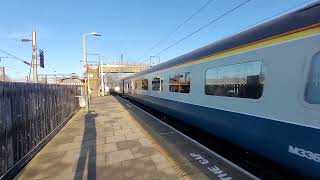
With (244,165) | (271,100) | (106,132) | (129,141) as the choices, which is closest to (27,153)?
(129,141)

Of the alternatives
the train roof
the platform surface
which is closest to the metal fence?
the platform surface

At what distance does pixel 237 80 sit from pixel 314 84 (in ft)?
6.49

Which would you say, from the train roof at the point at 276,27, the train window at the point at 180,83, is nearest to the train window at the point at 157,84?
the train window at the point at 180,83

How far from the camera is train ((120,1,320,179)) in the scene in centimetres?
345

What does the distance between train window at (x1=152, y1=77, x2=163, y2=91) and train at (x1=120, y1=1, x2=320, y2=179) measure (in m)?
5.18

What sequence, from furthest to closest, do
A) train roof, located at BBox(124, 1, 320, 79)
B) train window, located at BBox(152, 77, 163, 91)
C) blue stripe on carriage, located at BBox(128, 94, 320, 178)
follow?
1. train window, located at BBox(152, 77, 163, 91)
2. train roof, located at BBox(124, 1, 320, 79)
3. blue stripe on carriage, located at BBox(128, 94, 320, 178)

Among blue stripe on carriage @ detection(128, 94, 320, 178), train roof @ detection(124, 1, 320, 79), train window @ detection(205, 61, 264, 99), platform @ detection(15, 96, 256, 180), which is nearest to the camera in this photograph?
blue stripe on carriage @ detection(128, 94, 320, 178)

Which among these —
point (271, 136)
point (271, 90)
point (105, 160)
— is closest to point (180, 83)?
point (105, 160)

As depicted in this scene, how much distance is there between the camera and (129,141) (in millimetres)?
7352

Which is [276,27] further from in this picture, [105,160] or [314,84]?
[105,160]

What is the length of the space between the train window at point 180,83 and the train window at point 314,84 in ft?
15.6

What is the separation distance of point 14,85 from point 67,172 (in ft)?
7.53

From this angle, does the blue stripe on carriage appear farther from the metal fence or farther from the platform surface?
the metal fence

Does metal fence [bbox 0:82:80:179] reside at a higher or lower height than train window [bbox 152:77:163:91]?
lower
